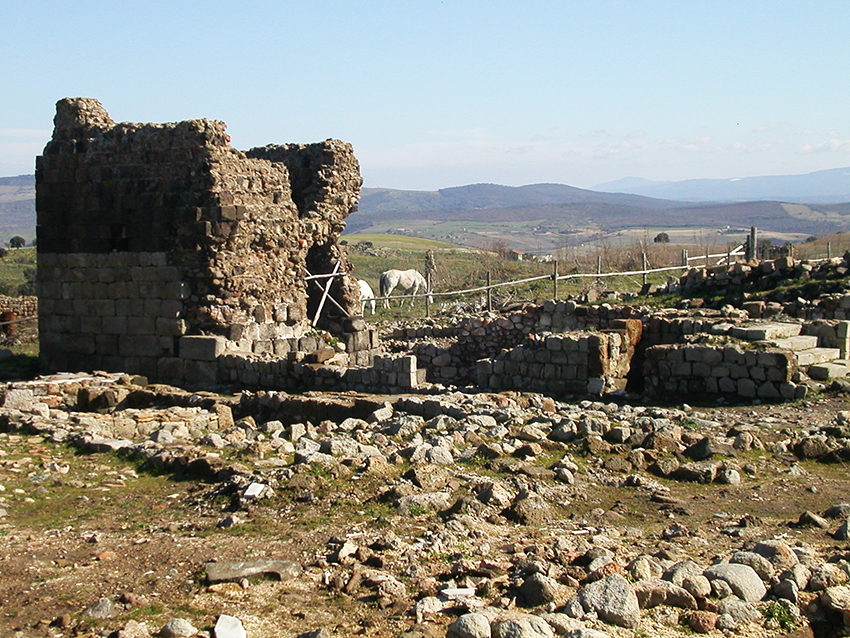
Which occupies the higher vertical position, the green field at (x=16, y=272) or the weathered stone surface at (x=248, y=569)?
the green field at (x=16, y=272)

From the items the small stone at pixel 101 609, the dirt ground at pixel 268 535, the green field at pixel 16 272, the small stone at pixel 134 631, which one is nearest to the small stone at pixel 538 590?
the dirt ground at pixel 268 535

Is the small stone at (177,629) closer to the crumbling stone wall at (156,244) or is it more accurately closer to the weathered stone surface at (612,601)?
the weathered stone surface at (612,601)

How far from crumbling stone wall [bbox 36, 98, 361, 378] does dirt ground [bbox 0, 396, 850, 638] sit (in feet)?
22.0

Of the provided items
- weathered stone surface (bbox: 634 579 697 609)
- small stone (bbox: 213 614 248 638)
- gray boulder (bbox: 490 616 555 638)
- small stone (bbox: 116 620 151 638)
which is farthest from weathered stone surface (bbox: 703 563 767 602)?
small stone (bbox: 116 620 151 638)

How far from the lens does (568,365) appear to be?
586 inches

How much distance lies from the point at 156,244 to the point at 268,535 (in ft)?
34.9

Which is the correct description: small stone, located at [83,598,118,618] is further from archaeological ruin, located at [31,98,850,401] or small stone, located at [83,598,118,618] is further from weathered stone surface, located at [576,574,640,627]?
archaeological ruin, located at [31,98,850,401]

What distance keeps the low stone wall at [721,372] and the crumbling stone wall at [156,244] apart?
6.53 metres

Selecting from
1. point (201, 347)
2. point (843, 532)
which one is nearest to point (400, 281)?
point (201, 347)

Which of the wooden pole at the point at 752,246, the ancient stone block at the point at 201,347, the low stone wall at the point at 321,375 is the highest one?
the wooden pole at the point at 752,246

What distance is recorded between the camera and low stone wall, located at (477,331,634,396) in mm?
14648

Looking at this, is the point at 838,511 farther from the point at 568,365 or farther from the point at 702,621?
the point at 568,365

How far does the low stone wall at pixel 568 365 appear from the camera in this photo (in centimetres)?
1465

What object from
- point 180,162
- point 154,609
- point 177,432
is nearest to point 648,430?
point 177,432
